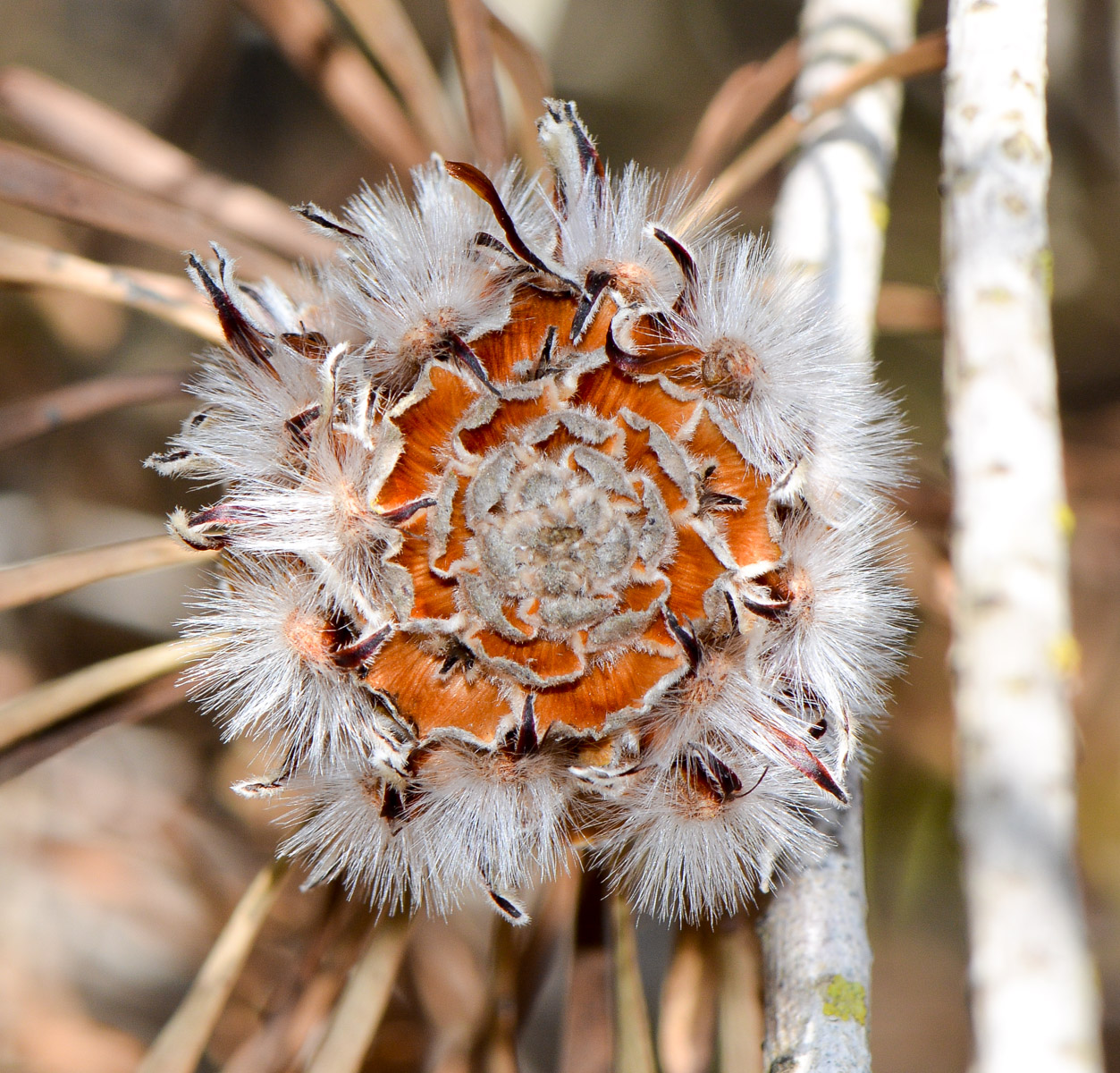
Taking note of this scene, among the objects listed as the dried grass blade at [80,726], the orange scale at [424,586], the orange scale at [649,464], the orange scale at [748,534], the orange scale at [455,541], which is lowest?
the dried grass blade at [80,726]

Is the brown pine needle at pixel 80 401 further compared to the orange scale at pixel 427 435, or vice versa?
the brown pine needle at pixel 80 401

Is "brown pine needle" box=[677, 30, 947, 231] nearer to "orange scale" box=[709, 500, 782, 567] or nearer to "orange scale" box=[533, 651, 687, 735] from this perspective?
"orange scale" box=[709, 500, 782, 567]

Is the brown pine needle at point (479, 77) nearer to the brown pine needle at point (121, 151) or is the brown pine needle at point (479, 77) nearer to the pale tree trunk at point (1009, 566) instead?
the brown pine needle at point (121, 151)

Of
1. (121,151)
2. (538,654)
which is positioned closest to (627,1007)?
(538,654)

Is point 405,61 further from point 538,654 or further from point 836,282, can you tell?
point 538,654

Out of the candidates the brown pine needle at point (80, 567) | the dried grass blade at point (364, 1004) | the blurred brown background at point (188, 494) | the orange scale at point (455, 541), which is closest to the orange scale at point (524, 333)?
the orange scale at point (455, 541)

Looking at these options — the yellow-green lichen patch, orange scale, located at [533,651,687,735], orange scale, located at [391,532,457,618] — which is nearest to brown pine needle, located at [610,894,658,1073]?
the yellow-green lichen patch
